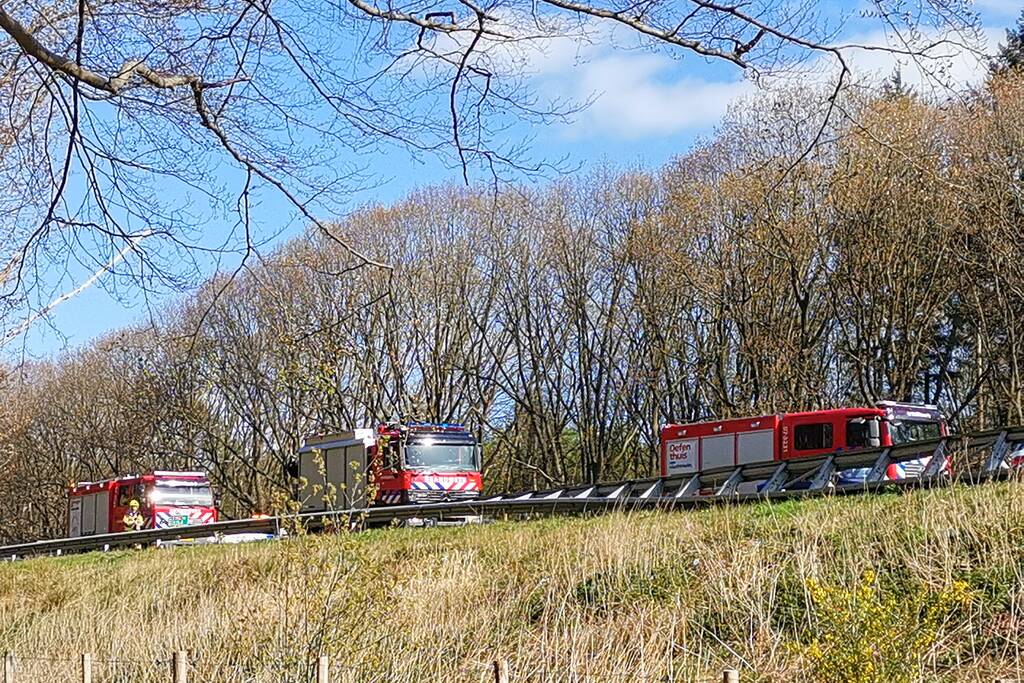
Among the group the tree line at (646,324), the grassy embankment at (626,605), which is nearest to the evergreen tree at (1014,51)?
the tree line at (646,324)

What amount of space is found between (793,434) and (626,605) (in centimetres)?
1775

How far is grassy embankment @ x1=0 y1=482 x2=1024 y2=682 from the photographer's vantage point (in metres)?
8.48

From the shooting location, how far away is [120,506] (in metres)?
41.9

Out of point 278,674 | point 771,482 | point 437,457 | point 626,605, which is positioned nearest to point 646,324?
point 437,457

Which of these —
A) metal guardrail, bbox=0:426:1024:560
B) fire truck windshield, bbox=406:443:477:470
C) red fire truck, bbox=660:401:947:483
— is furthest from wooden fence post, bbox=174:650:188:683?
fire truck windshield, bbox=406:443:477:470

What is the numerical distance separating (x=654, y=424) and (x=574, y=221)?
696cm

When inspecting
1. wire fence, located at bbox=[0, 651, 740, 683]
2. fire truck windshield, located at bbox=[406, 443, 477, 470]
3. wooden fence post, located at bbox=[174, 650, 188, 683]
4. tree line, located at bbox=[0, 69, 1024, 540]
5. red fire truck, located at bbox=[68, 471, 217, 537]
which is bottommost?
wire fence, located at bbox=[0, 651, 740, 683]

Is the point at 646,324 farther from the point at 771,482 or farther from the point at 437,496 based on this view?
the point at 771,482

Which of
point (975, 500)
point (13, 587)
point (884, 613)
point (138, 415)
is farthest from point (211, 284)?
point (138, 415)

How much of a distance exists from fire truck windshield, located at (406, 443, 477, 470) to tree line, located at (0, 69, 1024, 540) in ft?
2.76

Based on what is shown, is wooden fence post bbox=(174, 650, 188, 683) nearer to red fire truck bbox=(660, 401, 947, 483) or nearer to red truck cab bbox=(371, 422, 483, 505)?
red fire truck bbox=(660, 401, 947, 483)

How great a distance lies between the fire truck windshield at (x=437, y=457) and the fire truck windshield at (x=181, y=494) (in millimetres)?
10794

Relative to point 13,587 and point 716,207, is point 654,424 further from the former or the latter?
point 13,587

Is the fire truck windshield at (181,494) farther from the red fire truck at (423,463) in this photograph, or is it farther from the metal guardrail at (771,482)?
the metal guardrail at (771,482)
